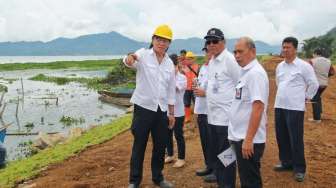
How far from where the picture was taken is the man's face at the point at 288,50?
6078 mm

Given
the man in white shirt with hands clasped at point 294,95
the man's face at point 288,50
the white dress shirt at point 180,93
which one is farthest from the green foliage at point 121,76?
the man's face at point 288,50

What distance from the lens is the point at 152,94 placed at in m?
5.57

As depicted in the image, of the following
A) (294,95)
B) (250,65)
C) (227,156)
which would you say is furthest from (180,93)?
(250,65)

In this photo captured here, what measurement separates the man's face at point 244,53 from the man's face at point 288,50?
2032mm

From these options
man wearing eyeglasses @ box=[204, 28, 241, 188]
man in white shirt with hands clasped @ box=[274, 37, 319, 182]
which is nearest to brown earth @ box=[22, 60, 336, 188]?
man in white shirt with hands clasped @ box=[274, 37, 319, 182]

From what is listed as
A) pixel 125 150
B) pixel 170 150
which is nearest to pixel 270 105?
pixel 125 150

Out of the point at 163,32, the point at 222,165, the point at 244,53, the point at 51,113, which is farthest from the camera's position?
the point at 51,113

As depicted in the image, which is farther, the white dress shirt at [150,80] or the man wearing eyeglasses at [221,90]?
the white dress shirt at [150,80]

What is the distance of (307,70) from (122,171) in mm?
3448

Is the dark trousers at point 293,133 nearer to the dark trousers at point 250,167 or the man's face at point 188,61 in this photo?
the dark trousers at point 250,167

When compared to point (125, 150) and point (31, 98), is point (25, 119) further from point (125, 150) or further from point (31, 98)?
point (125, 150)

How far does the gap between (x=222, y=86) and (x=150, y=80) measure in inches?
37.6

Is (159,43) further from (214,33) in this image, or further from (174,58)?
(174,58)

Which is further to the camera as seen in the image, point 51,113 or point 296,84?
point 51,113
